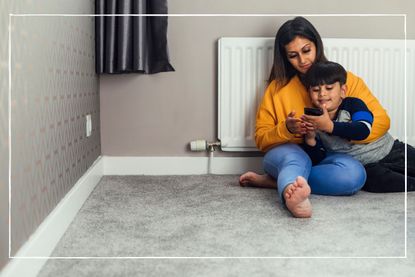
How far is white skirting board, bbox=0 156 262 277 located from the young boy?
14.0 inches

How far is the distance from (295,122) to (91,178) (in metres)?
0.59

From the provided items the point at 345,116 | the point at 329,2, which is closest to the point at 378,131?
the point at 345,116

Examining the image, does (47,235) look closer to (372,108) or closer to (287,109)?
(287,109)

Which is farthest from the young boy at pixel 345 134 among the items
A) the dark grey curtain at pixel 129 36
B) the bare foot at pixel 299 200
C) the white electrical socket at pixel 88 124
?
the white electrical socket at pixel 88 124

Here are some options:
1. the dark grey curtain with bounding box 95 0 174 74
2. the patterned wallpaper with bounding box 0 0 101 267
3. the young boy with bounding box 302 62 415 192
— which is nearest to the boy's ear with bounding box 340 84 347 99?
the young boy with bounding box 302 62 415 192

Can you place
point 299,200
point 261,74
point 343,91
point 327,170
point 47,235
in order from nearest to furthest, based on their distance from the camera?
point 47,235
point 299,200
point 327,170
point 343,91
point 261,74

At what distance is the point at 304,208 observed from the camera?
1300 mm

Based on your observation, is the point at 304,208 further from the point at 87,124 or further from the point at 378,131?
the point at 87,124

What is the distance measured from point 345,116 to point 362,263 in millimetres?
673

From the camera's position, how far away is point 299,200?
130 centimetres

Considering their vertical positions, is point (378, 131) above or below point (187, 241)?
above

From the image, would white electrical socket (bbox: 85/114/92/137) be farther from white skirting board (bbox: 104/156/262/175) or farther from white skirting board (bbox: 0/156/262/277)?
white skirting board (bbox: 104/156/262/175)

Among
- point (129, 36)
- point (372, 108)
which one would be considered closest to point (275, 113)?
point (372, 108)

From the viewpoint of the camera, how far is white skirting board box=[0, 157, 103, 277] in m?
0.91
